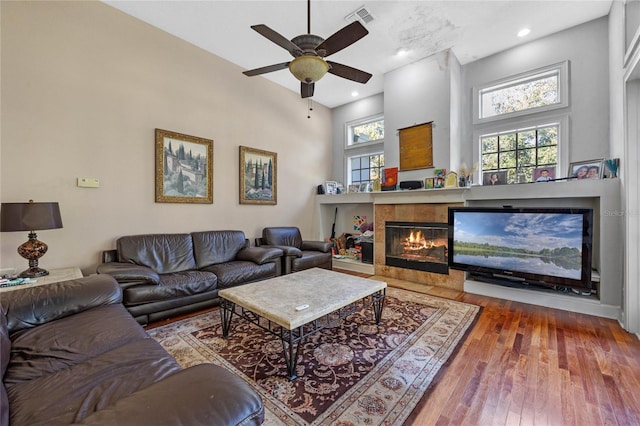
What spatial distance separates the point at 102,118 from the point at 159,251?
1.65 m

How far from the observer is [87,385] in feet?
3.69

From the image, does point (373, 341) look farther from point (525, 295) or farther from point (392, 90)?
point (392, 90)

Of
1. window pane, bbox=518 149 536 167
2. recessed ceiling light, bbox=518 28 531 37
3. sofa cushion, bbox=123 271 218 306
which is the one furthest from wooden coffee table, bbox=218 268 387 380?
recessed ceiling light, bbox=518 28 531 37

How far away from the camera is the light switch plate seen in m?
2.87

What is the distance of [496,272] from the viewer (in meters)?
3.30

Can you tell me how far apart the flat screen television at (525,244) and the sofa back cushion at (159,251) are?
11.8ft

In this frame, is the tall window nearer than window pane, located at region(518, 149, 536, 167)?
No

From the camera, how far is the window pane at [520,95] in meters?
3.60

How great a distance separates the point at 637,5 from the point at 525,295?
9.64ft

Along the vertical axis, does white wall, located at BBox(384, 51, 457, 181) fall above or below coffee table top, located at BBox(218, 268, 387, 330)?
above

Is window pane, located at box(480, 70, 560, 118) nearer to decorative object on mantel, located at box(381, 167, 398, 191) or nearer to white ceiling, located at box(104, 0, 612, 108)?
white ceiling, located at box(104, 0, 612, 108)

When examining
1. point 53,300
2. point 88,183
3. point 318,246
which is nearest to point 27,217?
point 88,183

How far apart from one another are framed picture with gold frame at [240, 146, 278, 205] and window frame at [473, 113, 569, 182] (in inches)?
132

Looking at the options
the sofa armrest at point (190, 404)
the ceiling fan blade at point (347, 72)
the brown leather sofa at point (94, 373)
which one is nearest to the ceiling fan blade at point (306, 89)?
the ceiling fan blade at point (347, 72)
